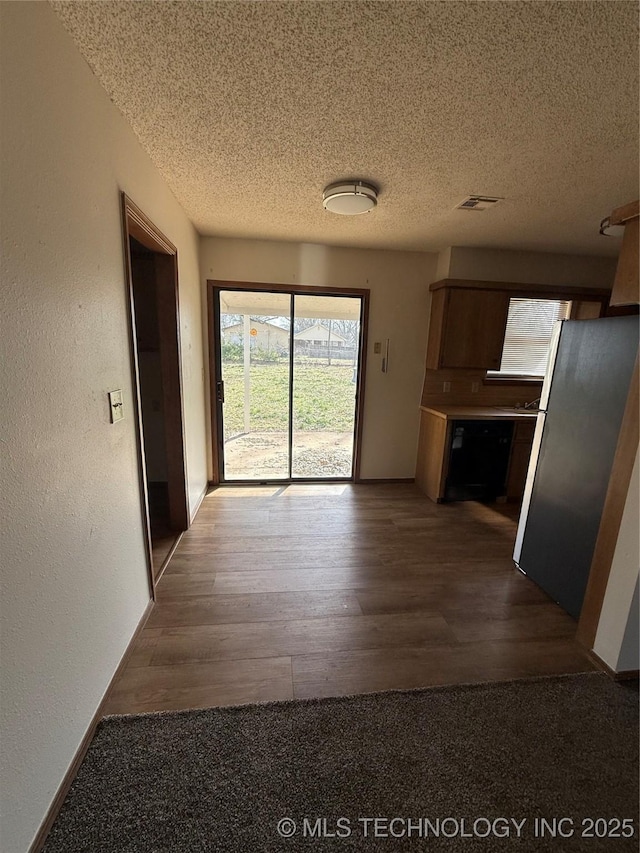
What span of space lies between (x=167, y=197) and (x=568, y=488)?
3142 millimetres

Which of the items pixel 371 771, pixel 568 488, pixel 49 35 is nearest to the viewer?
pixel 49 35

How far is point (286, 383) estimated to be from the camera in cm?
369

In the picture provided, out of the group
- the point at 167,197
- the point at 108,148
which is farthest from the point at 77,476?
the point at 167,197

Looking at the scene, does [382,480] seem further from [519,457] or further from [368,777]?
[368,777]

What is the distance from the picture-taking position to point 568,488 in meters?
2.03

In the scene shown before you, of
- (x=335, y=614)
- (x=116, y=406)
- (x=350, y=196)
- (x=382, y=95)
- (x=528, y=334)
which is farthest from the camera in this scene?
(x=528, y=334)

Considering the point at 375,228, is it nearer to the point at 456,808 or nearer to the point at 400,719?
the point at 400,719

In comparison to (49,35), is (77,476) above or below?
below

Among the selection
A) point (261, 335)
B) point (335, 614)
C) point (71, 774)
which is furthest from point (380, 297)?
point (71, 774)

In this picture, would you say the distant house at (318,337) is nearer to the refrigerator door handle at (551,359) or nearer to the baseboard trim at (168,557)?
the refrigerator door handle at (551,359)

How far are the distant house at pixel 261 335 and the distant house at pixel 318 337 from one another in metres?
0.15

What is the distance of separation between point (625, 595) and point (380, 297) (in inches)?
121

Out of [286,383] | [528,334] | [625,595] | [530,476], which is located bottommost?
[625,595]

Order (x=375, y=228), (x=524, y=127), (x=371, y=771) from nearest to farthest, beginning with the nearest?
(x=371, y=771)
(x=524, y=127)
(x=375, y=228)
